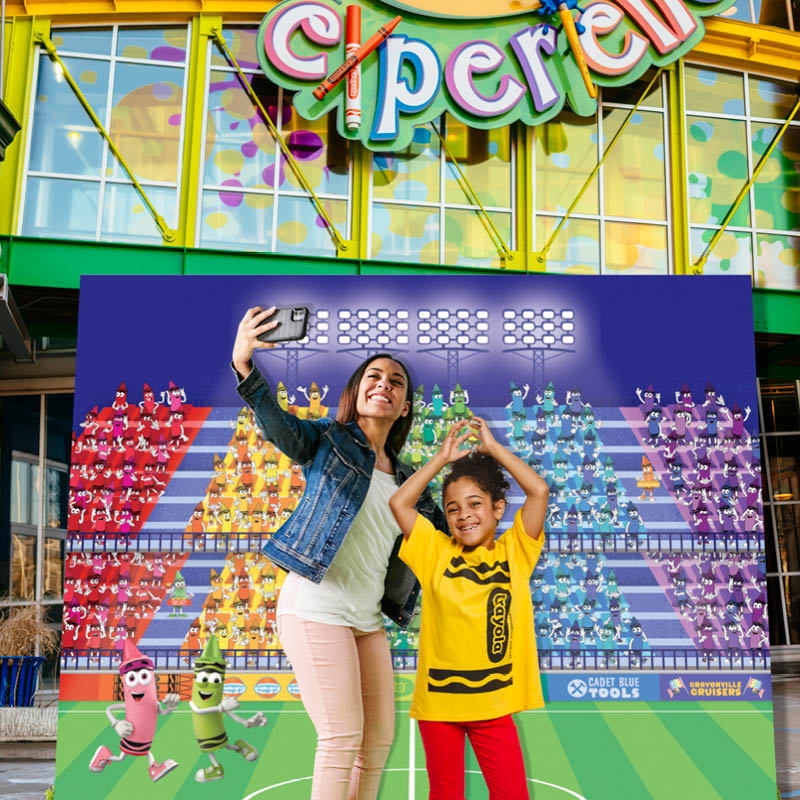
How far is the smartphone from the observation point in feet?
13.7

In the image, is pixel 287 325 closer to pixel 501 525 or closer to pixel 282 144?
pixel 501 525

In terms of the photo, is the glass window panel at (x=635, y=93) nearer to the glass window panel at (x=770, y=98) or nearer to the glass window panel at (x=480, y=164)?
the glass window panel at (x=770, y=98)

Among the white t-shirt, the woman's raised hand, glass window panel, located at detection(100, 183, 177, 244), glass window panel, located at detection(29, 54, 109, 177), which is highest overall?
glass window panel, located at detection(29, 54, 109, 177)

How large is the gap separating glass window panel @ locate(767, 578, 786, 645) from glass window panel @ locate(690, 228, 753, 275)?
15.9 feet

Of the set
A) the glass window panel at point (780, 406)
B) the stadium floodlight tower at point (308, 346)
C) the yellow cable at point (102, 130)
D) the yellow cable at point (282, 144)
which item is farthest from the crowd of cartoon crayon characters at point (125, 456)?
the glass window panel at point (780, 406)

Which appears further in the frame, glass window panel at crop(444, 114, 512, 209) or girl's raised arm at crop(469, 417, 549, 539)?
glass window panel at crop(444, 114, 512, 209)

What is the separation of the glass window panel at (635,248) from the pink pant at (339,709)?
5246 millimetres

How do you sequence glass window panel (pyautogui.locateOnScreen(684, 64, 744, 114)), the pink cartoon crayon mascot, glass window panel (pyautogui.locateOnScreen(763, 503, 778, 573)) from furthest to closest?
glass window panel (pyautogui.locateOnScreen(763, 503, 778, 573)) → glass window panel (pyautogui.locateOnScreen(684, 64, 744, 114)) → the pink cartoon crayon mascot

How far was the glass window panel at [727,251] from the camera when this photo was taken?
317 inches

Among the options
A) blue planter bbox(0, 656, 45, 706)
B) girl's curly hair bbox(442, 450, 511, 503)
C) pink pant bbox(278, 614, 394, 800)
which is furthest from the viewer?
blue planter bbox(0, 656, 45, 706)

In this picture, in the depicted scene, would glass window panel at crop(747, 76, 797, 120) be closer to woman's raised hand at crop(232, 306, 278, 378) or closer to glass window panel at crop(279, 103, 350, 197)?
glass window panel at crop(279, 103, 350, 197)

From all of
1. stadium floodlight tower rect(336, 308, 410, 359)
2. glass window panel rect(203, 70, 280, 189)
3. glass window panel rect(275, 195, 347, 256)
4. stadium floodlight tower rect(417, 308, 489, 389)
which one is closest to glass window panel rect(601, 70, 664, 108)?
glass window panel rect(275, 195, 347, 256)

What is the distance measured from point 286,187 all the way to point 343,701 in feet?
17.1

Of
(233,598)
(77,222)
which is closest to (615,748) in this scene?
(233,598)
